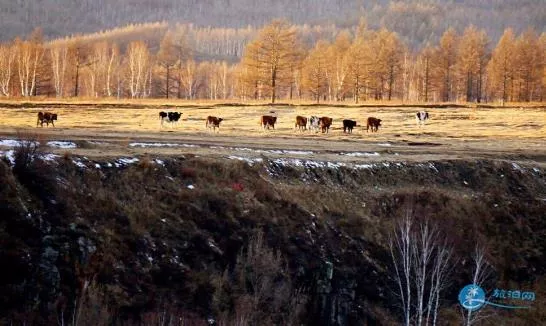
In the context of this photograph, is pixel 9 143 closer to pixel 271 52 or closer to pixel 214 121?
pixel 214 121

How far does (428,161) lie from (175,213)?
48.3ft

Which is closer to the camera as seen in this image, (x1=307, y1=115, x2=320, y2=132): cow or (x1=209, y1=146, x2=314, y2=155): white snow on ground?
(x1=209, y1=146, x2=314, y2=155): white snow on ground

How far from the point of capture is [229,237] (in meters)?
19.7


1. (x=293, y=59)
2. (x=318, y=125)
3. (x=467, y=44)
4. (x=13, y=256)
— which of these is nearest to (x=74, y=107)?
(x=318, y=125)

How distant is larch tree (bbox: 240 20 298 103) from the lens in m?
73.2

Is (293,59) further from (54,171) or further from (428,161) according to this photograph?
(54,171)

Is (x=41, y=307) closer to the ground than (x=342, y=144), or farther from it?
closer to the ground

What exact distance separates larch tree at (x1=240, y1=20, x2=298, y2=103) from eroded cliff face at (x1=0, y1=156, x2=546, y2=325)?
47.9m

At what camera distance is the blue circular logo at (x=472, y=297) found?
20.1 metres

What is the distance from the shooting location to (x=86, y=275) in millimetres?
16016

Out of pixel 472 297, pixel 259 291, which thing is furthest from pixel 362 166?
pixel 259 291

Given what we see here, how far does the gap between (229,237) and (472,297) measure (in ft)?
30.0

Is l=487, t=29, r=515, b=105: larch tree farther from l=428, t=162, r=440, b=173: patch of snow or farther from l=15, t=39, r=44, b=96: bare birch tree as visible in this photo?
l=15, t=39, r=44, b=96: bare birch tree

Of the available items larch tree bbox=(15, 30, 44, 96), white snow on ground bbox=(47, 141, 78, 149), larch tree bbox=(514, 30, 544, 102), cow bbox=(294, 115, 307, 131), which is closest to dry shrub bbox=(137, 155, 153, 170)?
white snow on ground bbox=(47, 141, 78, 149)
